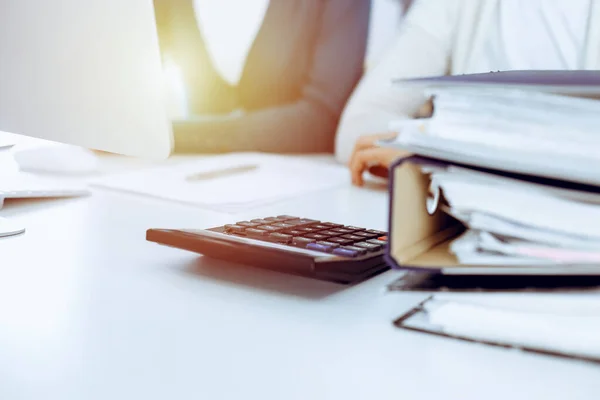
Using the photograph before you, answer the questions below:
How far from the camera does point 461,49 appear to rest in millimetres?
1129

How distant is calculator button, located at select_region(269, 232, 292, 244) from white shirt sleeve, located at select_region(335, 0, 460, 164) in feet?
2.55

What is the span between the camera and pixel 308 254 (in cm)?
35

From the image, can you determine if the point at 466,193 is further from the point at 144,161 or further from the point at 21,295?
the point at 144,161

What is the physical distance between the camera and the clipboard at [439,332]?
27 cm

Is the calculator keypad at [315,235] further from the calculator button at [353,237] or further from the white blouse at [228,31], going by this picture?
the white blouse at [228,31]

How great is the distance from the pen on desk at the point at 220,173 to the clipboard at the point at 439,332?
559 millimetres

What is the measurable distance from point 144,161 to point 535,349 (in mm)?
945

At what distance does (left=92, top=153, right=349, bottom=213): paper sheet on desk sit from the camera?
69 cm

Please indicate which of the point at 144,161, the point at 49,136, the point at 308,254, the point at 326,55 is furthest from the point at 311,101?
the point at 308,254

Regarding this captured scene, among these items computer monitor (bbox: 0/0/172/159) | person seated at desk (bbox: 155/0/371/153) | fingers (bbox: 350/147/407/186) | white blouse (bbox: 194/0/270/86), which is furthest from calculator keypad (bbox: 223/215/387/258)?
white blouse (bbox: 194/0/270/86)

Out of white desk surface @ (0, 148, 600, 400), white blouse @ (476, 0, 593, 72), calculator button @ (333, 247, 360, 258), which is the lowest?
white desk surface @ (0, 148, 600, 400)

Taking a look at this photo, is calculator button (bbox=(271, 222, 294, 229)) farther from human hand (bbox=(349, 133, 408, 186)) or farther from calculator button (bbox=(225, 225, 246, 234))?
human hand (bbox=(349, 133, 408, 186))

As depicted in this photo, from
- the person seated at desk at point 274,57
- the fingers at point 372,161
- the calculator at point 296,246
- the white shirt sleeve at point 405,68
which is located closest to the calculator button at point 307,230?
the calculator at point 296,246

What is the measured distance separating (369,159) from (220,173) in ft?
0.75
